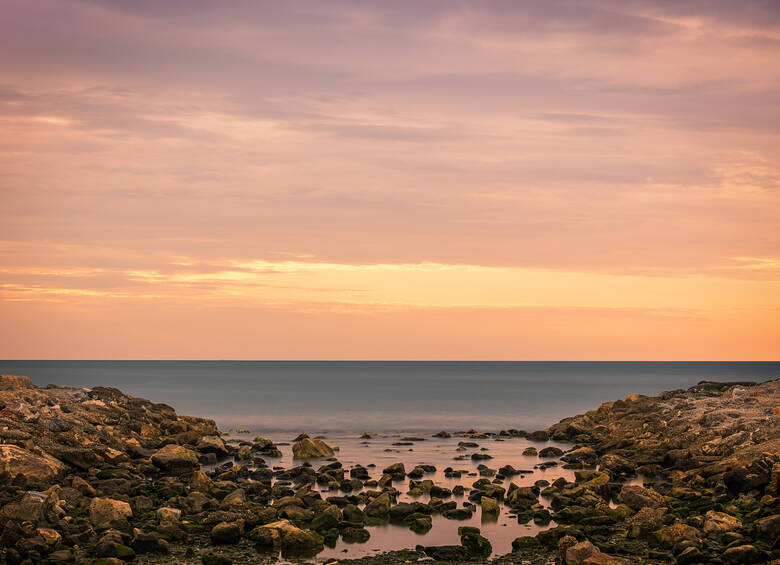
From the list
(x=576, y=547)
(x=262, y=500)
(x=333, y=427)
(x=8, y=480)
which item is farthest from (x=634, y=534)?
(x=333, y=427)

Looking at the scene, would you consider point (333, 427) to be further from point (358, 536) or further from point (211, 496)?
point (358, 536)

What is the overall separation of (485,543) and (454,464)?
1954cm

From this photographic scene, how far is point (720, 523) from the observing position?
2247cm

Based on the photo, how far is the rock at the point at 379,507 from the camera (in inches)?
1033

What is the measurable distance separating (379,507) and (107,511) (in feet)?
30.3

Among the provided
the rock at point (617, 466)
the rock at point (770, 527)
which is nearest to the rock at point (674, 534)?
the rock at point (770, 527)

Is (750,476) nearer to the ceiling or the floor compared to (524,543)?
nearer to the ceiling

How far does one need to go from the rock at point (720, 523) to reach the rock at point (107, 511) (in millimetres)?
18295

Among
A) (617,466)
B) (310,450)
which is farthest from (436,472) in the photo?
(310,450)

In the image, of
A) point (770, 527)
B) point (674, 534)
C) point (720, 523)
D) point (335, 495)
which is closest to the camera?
point (770, 527)

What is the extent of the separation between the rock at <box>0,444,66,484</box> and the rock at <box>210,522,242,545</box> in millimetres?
9689

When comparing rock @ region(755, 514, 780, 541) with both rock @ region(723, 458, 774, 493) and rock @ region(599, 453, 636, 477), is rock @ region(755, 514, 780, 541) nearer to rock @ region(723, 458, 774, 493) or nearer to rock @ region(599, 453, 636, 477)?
rock @ region(723, 458, 774, 493)

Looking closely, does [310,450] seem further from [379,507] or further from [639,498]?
[639,498]

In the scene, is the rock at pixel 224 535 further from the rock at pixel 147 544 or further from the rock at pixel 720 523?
the rock at pixel 720 523
